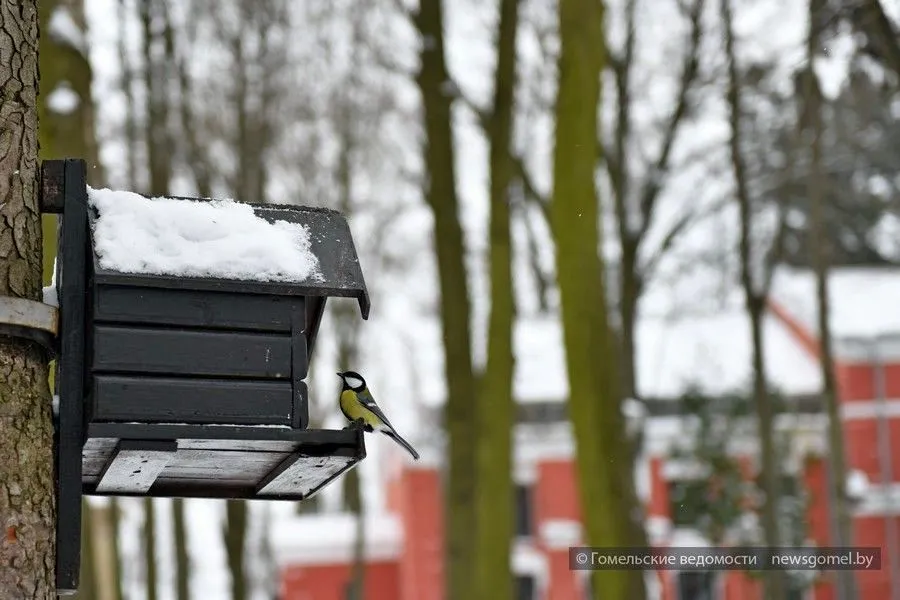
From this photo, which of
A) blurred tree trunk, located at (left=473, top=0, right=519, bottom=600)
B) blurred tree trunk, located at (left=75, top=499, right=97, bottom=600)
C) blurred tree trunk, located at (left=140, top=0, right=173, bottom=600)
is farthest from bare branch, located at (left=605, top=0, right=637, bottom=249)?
blurred tree trunk, located at (left=75, top=499, right=97, bottom=600)

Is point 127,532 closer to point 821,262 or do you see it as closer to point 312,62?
point 312,62

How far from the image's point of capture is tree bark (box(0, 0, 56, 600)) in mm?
3457

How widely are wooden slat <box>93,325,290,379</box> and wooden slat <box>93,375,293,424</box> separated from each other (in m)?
0.03

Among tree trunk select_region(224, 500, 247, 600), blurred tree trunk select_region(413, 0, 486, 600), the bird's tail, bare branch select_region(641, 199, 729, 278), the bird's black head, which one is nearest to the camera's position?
the bird's tail

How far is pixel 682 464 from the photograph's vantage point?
25.8 meters

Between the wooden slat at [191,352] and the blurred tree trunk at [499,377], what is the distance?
7.89 meters

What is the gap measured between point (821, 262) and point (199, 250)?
13.6m

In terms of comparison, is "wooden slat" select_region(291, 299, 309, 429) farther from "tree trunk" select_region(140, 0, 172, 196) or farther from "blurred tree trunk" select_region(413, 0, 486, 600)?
"tree trunk" select_region(140, 0, 172, 196)

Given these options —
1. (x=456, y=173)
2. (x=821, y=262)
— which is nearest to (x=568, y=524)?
(x=821, y=262)

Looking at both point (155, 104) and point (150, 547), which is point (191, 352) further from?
point (150, 547)

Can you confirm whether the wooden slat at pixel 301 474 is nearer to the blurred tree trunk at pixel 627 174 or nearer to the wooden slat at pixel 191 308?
the wooden slat at pixel 191 308

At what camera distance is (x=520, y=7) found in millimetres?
12875

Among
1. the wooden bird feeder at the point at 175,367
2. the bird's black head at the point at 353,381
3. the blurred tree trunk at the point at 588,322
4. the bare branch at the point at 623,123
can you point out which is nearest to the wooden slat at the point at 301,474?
the wooden bird feeder at the point at 175,367

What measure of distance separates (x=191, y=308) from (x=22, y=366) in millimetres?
593
